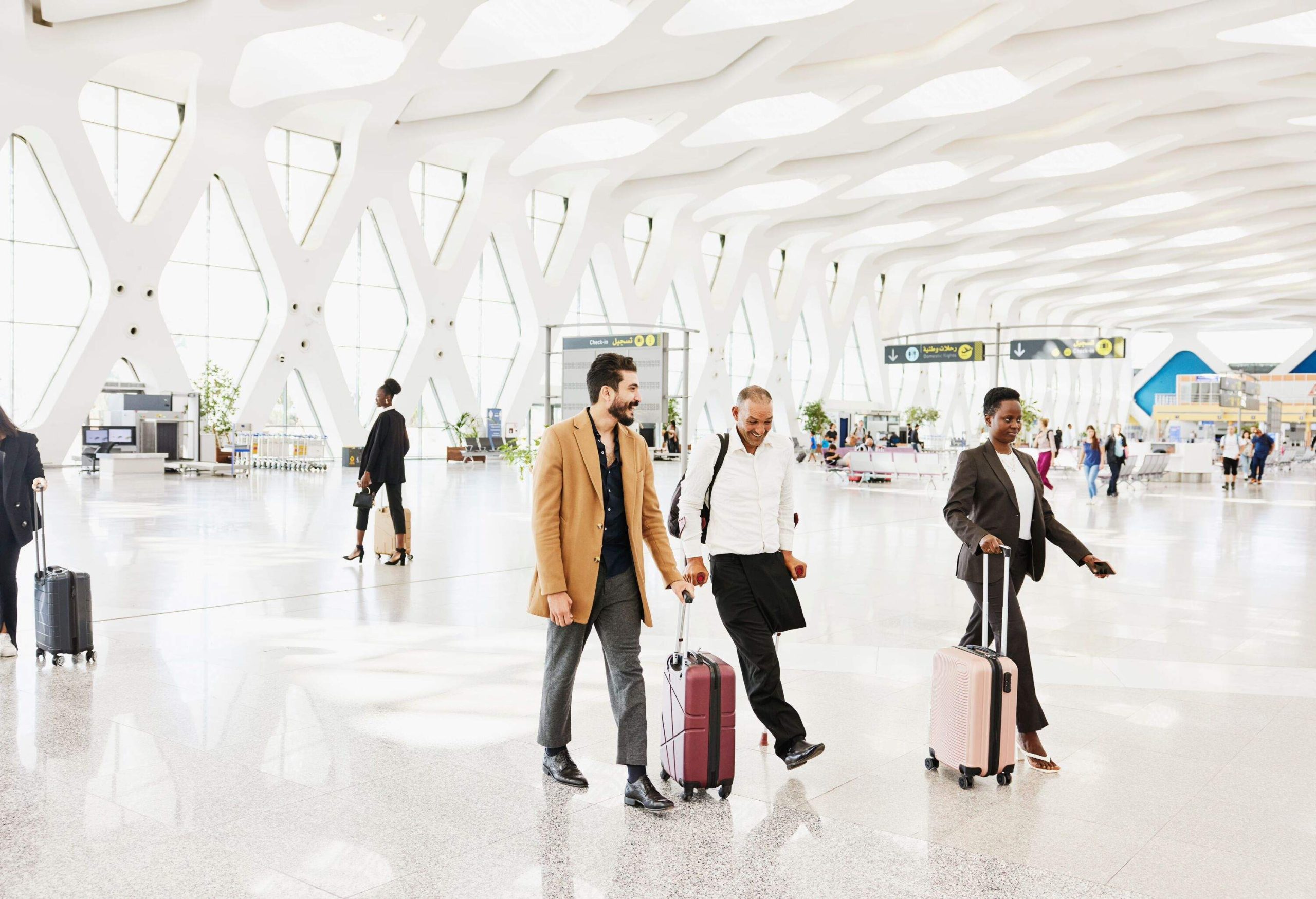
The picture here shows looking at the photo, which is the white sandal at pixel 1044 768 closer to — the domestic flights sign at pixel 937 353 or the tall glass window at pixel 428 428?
the tall glass window at pixel 428 428

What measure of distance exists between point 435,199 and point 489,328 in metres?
4.40

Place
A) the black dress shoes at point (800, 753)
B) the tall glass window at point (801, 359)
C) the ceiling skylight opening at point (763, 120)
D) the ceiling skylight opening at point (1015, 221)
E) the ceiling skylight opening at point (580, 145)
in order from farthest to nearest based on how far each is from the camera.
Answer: the tall glass window at point (801, 359) → the ceiling skylight opening at point (1015, 221) → the ceiling skylight opening at point (580, 145) → the ceiling skylight opening at point (763, 120) → the black dress shoes at point (800, 753)

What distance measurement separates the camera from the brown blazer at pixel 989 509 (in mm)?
4215

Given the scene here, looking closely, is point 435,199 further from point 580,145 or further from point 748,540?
point 748,540

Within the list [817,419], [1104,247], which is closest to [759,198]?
[817,419]

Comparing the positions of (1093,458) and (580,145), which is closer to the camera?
(1093,458)

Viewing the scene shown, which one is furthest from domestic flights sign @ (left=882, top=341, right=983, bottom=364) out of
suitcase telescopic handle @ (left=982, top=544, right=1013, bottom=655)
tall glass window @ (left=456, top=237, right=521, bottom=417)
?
suitcase telescopic handle @ (left=982, top=544, right=1013, bottom=655)

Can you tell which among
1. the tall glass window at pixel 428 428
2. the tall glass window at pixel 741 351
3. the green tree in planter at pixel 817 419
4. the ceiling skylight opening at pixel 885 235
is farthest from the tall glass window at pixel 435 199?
the ceiling skylight opening at pixel 885 235

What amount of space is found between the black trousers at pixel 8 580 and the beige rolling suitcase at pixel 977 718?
15.3 ft

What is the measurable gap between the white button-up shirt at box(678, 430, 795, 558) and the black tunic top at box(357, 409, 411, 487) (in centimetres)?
536

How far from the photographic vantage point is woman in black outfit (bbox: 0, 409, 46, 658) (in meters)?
5.43

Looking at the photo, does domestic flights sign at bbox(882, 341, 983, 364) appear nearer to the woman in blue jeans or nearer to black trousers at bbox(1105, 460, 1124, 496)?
black trousers at bbox(1105, 460, 1124, 496)

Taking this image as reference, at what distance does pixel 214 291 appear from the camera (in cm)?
2717

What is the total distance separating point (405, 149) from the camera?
28.3 meters
